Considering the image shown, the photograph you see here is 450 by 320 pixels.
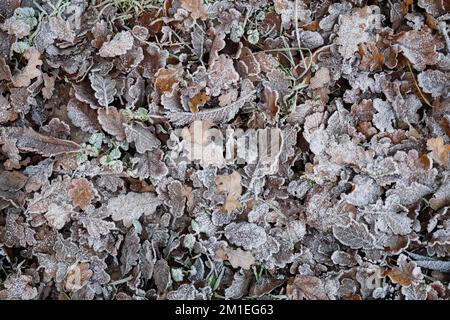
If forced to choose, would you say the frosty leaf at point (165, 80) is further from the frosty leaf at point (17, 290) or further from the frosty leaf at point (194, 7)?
the frosty leaf at point (17, 290)

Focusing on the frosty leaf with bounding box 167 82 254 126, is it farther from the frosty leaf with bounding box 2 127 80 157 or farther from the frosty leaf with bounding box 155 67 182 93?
the frosty leaf with bounding box 2 127 80 157

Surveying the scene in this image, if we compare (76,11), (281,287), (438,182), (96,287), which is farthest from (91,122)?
(438,182)

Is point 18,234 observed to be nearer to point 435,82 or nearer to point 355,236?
point 355,236

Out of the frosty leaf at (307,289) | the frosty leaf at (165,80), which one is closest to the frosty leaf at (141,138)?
the frosty leaf at (165,80)

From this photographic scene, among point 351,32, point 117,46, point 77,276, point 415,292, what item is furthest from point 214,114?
point 415,292
